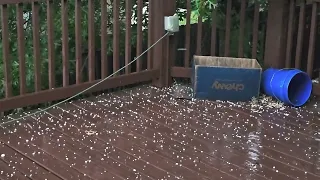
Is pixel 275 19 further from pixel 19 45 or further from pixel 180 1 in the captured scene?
pixel 19 45

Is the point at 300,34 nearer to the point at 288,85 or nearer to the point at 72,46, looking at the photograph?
the point at 288,85

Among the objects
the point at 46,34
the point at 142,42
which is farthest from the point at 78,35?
the point at 142,42

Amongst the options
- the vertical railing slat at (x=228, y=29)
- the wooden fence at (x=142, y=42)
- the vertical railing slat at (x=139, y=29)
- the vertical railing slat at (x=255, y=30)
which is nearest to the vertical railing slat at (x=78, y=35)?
the wooden fence at (x=142, y=42)

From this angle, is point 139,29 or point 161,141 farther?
point 139,29

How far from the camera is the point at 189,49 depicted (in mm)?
4574

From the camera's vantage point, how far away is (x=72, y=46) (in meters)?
4.53

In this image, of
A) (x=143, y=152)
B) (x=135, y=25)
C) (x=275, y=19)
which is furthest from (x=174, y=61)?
(x=143, y=152)

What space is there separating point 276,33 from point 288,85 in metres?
0.49

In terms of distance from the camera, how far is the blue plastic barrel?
13.4 ft

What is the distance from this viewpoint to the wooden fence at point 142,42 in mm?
4008

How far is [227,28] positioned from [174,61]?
1.80 feet

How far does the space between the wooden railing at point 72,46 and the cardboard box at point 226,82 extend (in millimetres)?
465

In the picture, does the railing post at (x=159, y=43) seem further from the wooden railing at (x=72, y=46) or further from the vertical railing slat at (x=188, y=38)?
the vertical railing slat at (x=188, y=38)

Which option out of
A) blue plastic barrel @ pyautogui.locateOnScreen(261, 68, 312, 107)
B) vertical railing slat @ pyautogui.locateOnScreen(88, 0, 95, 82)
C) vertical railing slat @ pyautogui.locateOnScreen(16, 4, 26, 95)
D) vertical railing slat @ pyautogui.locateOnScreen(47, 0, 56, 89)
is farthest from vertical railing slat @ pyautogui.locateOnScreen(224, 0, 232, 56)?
vertical railing slat @ pyautogui.locateOnScreen(16, 4, 26, 95)
